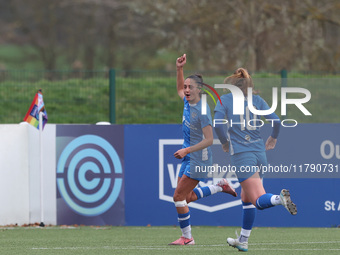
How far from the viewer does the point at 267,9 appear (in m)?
26.7

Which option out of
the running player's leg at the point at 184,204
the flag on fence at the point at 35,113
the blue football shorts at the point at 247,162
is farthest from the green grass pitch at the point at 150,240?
the flag on fence at the point at 35,113

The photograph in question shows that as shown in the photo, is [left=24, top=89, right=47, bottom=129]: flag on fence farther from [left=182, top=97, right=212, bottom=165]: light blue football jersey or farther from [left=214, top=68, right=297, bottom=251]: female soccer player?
[left=214, top=68, right=297, bottom=251]: female soccer player

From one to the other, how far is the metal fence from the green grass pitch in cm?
271

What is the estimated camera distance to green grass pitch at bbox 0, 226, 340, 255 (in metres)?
11.8

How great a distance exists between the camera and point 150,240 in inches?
530

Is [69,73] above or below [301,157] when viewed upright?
above

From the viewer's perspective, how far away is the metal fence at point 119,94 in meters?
17.8

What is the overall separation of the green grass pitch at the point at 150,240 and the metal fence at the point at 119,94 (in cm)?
271

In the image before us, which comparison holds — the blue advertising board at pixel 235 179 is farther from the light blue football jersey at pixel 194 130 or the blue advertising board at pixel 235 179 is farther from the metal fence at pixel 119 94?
the light blue football jersey at pixel 194 130

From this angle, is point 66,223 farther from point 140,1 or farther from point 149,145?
point 140,1

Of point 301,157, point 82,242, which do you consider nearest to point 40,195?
point 82,242

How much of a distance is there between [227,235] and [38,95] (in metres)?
4.05

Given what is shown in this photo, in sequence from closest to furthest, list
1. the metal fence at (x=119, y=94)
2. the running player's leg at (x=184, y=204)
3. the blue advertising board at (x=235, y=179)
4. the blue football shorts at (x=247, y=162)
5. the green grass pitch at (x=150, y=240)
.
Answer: the blue football shorts at (x=247, y=162), the green grass pitch at (x=150, y=240), the running player's leg at (x=184, y=204), the blue advertising board at (x=235, y=179), the metal fence at (x=119, y=94)

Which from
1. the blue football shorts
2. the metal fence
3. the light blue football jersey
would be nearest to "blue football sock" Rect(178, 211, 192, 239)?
the light blue football jersey
